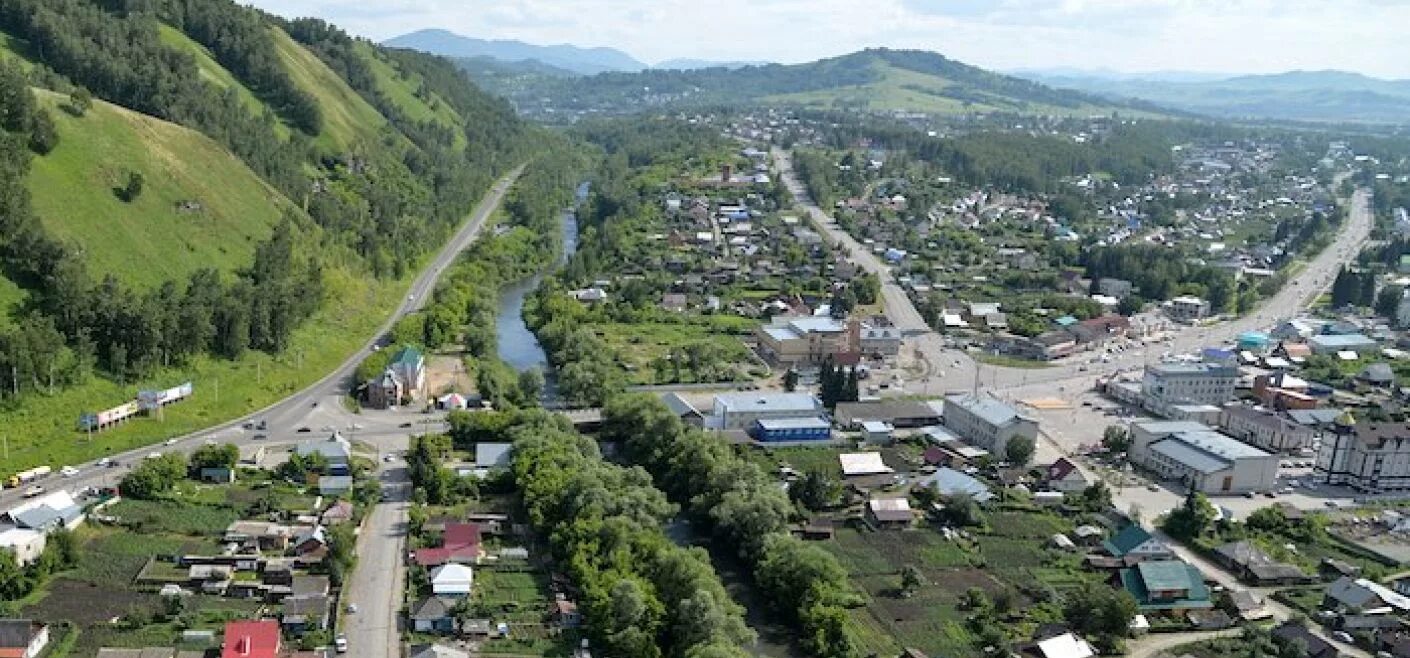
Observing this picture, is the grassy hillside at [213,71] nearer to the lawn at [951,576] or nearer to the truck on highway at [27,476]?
the truck on highway at [27,476]

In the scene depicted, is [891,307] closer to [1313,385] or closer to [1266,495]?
[1313,385]

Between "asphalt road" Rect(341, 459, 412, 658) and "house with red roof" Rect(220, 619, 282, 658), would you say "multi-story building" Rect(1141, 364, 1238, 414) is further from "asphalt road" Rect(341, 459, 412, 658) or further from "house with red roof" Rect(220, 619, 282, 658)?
"house with red roof" Rect(220, 619, 282, 658)

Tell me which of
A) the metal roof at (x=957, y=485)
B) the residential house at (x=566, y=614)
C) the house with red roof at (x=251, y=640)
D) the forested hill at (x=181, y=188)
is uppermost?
the forested hill at (x=181, y=188)

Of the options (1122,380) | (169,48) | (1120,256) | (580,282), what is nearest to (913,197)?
(1120,256)

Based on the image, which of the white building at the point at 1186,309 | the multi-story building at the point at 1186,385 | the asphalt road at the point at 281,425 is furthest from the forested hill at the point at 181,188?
the white building at the point at 1186,309

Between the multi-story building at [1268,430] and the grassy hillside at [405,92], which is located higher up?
the grassy hillside at [405,92]

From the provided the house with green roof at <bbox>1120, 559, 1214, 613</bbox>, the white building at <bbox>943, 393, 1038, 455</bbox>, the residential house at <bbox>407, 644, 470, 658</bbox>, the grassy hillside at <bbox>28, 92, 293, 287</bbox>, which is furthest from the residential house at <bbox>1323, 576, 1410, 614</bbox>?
the grassy hillside at <bbox>28, 92, 293, 287</bbox>
